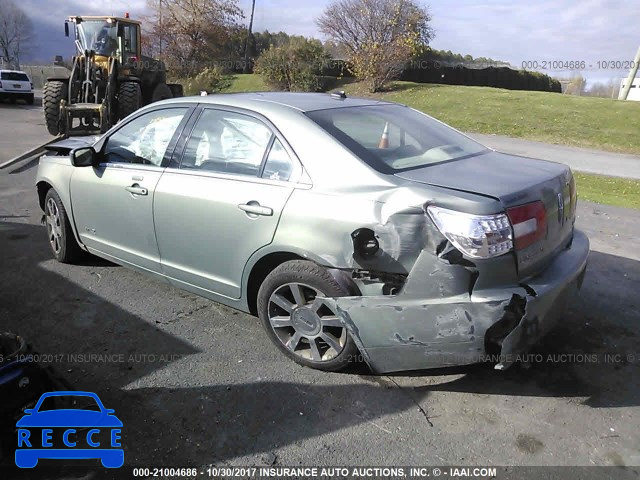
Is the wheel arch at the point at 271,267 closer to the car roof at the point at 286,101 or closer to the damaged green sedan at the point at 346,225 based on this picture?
the damaged green sedan at the point at 346,225

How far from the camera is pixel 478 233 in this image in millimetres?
2604

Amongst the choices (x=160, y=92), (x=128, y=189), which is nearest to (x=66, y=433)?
(x=128, y=189)

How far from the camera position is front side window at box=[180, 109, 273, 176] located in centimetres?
339

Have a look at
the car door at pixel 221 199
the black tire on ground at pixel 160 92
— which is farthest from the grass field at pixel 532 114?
the car door at pixel 221 199

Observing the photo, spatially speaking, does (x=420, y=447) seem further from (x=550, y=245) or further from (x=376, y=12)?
(x=376, y=12)

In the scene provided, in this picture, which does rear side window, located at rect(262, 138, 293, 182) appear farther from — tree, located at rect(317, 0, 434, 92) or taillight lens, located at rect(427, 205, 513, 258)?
tree, located at rect(317, 0, 434, 92)

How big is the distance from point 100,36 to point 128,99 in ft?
11.4

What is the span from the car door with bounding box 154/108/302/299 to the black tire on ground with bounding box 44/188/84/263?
143 cm

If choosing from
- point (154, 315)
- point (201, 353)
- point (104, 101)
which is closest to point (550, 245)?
point (201, 353)

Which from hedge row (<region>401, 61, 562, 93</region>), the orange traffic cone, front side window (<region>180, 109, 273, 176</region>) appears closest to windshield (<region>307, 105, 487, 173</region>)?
the orange traffic cone

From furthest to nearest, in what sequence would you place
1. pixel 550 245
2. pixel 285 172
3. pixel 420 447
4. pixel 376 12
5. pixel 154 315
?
pixel 376 12 < pixel 154 315 < pixel 285 172 < pixel 550 245 < pixel 420 447

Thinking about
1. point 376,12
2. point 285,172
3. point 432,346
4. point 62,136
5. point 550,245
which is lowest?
point 62,136

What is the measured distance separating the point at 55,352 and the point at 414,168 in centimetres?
258

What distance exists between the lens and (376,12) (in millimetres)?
28188
